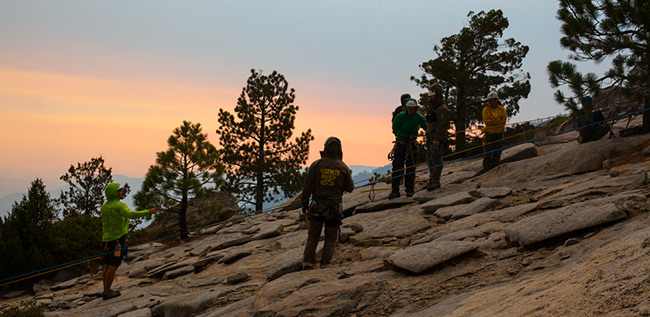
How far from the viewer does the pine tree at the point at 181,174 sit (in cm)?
2009

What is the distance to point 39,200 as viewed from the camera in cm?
1902

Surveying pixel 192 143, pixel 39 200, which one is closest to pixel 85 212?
pixel 39 200

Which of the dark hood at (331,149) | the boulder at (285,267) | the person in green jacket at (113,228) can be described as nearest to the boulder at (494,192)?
the dark hood at (331,149)

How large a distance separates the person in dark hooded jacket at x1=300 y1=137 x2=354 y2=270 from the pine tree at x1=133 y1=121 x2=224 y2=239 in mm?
13011

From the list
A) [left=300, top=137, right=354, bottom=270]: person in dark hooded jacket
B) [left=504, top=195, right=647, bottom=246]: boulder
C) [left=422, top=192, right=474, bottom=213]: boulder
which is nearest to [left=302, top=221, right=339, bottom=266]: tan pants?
[left=300, top=137, right=354, bottom=270]: person in dark hooded jacket

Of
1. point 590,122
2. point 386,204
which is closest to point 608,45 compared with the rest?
point 590,122

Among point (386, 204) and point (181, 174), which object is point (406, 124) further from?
point (181, 174)

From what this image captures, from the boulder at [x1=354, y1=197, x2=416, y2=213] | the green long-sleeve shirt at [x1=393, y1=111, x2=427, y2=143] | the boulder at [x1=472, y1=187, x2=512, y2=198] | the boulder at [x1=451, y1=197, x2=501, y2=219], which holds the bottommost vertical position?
the boulder at [x1=451, y1=197, x2=501, y2=219]

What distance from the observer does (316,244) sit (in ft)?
26.8

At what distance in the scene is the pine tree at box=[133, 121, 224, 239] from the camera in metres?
20.1

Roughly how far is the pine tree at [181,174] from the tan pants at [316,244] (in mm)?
13029

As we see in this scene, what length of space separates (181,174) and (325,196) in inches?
545

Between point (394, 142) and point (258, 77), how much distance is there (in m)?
20.4

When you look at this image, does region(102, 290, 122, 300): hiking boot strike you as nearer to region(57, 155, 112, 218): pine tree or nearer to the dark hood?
the dark hood
